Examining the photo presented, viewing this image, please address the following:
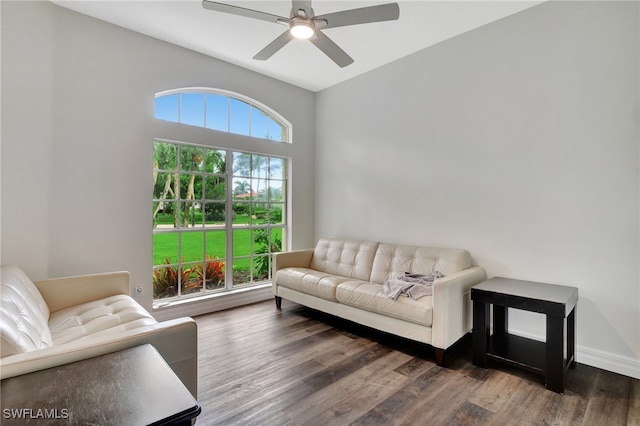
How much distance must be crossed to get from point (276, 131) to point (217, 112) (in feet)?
3.13

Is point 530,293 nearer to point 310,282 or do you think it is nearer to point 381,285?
point 381,285

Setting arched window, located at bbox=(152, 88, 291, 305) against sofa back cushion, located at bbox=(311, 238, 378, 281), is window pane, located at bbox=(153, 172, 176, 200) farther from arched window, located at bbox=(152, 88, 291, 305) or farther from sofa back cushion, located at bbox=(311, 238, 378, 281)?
sofa back cushion, located at bbox=(311, 238, 378, 281)

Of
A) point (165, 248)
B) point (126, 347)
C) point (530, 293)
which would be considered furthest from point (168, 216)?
point (530, 293)

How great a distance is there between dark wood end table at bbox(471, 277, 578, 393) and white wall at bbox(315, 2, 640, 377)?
219mm

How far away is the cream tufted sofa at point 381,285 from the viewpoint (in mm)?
2504

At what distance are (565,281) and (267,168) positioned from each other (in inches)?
144

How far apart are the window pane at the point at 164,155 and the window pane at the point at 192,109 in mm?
362

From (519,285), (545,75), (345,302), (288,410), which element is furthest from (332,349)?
(545,75)

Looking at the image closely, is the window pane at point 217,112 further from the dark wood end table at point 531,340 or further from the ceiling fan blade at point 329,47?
the dark wood end table at point 531,340

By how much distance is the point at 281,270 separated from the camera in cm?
387

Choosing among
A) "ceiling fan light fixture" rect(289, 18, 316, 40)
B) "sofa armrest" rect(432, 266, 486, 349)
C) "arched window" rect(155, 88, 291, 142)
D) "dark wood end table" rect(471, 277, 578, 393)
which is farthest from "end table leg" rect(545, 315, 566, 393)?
"arched window" rect(155, 88, 291, 142)

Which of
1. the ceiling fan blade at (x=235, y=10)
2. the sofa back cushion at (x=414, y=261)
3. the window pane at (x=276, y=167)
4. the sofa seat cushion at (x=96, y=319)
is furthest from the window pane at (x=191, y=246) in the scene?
the ceiling fan blade at (x=235, y=10)

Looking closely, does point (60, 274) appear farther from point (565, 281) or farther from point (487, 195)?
point (565, 281)

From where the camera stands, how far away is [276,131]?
4629 millimetres
